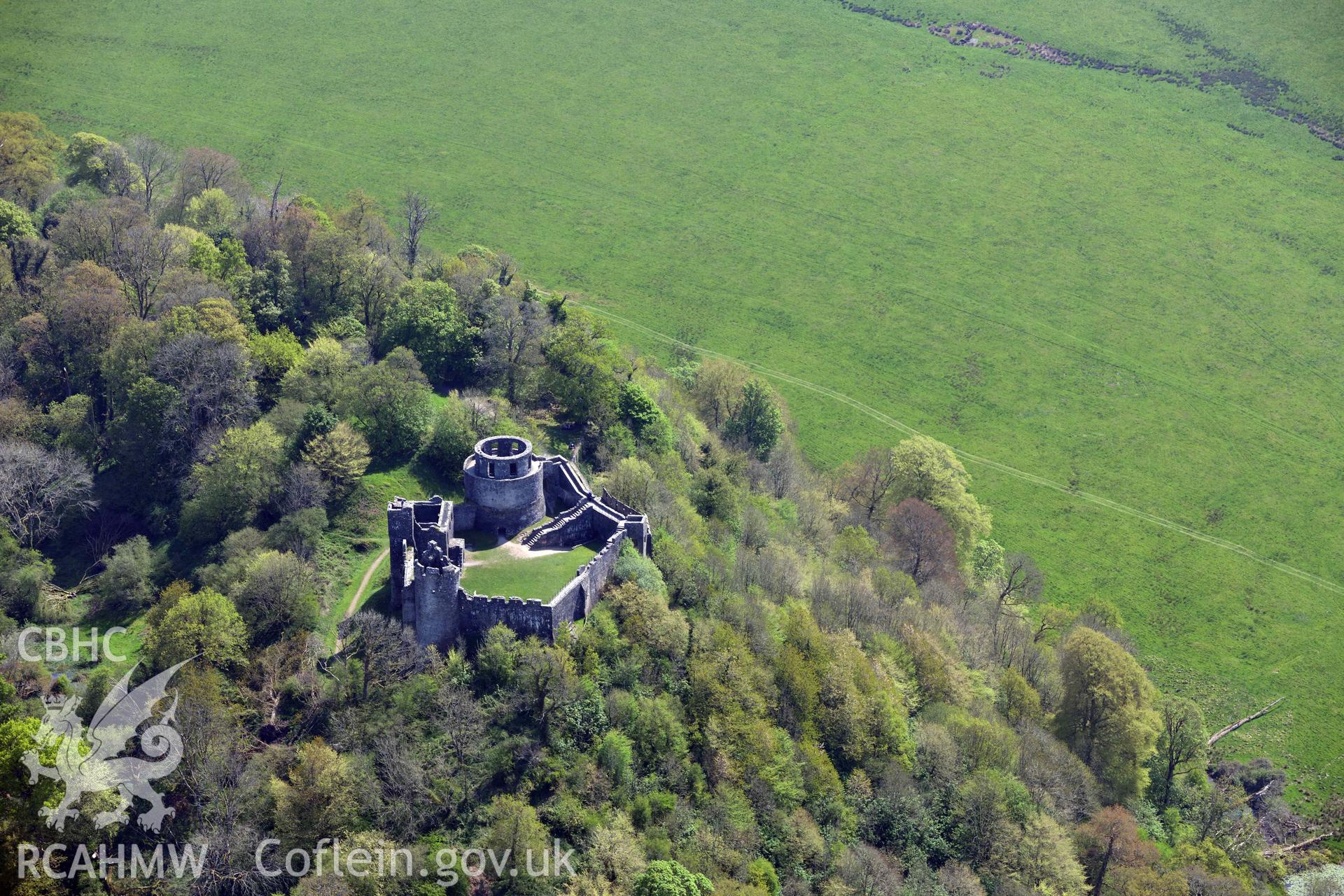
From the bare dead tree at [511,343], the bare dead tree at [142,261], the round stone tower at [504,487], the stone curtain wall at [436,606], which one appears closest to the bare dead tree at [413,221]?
the bare dead tree at [511,343]

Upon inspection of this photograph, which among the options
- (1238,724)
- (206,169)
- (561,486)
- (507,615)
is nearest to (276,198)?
(206,169)

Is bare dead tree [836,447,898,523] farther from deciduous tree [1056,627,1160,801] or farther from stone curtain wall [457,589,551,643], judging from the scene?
stone curtain wall [457,589,551,643]

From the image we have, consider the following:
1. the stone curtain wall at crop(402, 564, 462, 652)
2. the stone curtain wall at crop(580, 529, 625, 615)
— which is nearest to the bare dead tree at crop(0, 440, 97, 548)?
the stone curtain wall at crop(402, 564, 462, 652)

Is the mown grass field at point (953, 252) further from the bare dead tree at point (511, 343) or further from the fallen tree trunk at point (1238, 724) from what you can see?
the bare dead tree at point (511, 343)

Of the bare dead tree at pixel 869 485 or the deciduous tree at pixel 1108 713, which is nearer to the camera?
the deciduous tree at pixel 1108 713

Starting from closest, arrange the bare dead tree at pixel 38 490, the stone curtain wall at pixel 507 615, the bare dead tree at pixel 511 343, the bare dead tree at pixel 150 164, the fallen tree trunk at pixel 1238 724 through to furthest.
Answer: the stone curtain wall at pixel 507 615 → the bare dead tree at pixel 38 490 → the bare dead tree at pixel 511 343 → the fallen tree trunk at pixel 1238 724 → the bare dead tree at pixel 150 164

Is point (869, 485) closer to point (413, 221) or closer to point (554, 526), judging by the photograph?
point (554, 526)

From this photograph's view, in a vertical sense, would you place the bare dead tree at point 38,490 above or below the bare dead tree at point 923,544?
above
